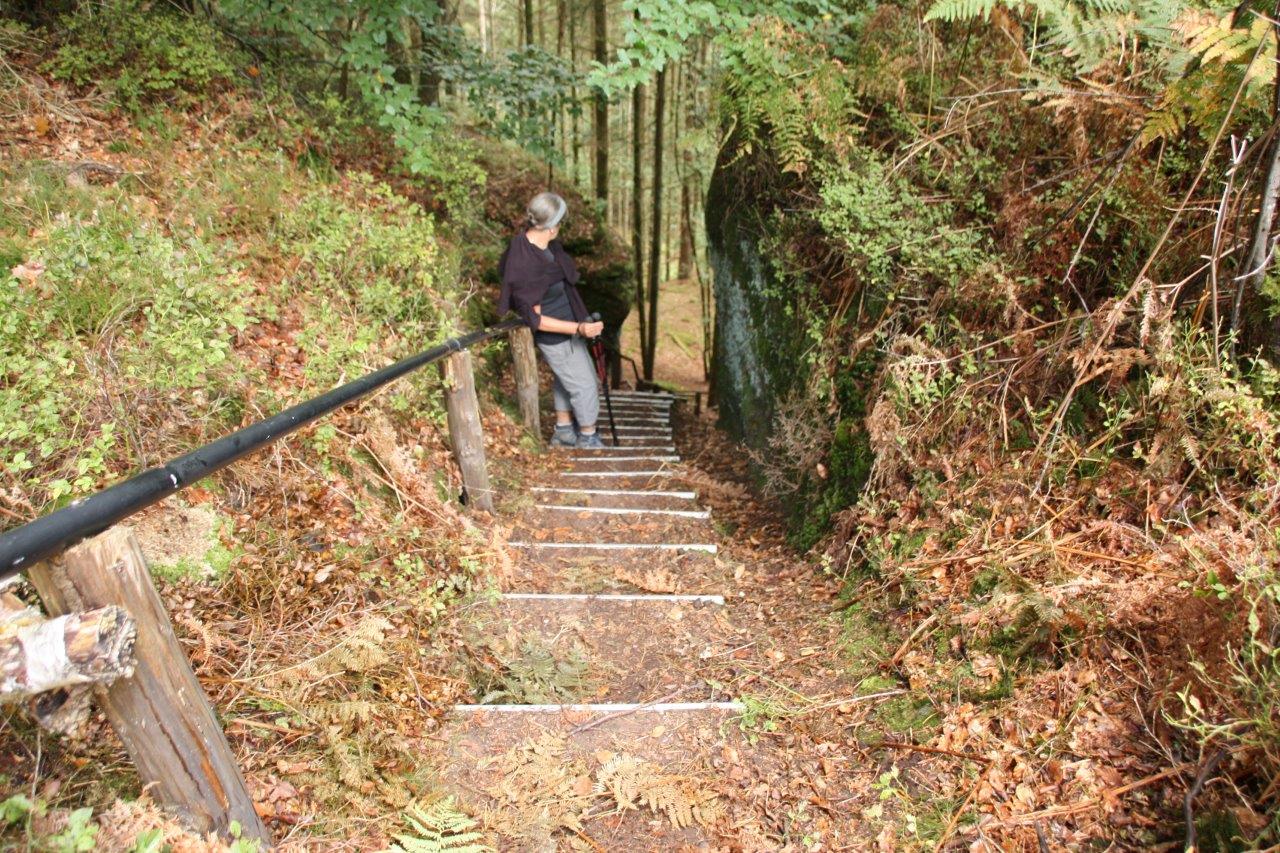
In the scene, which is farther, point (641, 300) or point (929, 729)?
point (641, 300)

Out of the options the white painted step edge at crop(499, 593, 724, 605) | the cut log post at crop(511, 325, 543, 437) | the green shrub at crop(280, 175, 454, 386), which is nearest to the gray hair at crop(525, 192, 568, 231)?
the green shrub at crop(280, 175, 454, 386)

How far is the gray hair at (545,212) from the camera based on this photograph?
5.93 metres

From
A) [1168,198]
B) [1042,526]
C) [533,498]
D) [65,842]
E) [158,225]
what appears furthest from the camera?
[533,498]

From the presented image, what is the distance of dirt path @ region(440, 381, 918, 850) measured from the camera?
2.23 m

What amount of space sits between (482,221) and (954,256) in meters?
6.86

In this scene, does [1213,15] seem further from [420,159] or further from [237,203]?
[237,203]

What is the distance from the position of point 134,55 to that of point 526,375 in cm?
422

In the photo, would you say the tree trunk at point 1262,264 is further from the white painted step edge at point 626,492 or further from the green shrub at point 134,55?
the green shrub at point 134,55

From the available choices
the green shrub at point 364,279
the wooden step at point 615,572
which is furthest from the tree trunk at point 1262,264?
the green shrub at point 364,279

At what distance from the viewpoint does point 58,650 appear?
49.6 inches

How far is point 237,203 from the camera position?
15.8ft

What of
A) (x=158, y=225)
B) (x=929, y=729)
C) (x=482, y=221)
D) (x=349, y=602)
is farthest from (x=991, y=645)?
(x=482, y=221)

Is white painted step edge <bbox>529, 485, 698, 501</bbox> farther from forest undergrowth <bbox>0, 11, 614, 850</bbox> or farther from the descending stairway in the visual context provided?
forest undergrowth <bbox>0, 11, 614, 850</bbox>

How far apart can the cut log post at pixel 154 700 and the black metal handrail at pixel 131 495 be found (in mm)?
47
